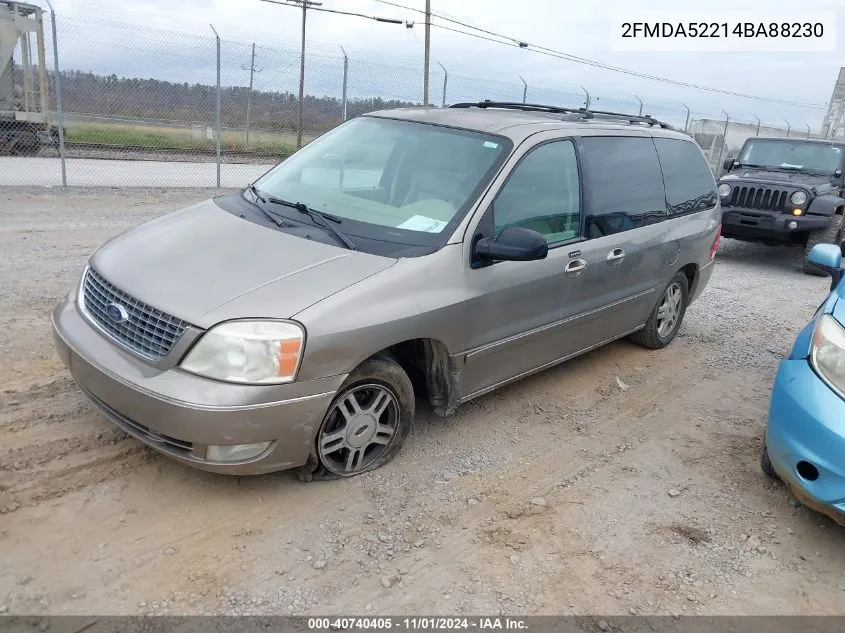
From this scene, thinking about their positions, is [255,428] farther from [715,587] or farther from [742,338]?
[742,338]

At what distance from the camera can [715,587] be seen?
9.76ft

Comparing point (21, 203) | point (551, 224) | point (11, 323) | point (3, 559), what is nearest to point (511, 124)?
point (551, 224)

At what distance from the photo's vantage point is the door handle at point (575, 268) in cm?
420

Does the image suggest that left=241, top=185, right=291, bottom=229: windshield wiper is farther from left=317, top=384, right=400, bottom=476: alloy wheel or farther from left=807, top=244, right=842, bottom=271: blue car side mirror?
left=807, top=244, right=842, bottom=271: blue car side mirror

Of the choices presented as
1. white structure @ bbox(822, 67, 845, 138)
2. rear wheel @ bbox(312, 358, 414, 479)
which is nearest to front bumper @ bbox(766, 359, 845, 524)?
rear wheel @ bbox(312, 358, 414, 479)

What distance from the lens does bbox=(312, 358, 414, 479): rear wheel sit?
328 cm

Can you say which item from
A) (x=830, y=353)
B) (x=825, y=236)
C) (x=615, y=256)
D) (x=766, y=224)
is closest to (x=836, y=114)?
(x=825, y=236)

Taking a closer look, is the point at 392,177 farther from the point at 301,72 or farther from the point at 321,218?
the point at 301,72

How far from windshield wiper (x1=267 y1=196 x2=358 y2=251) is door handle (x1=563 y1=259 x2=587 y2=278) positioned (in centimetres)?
143

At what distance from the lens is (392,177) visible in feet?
13.5

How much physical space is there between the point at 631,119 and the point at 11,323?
16.2 feet

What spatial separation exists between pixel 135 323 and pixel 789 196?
9407mm

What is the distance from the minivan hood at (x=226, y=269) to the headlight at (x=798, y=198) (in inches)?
329

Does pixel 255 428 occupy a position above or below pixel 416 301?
below
